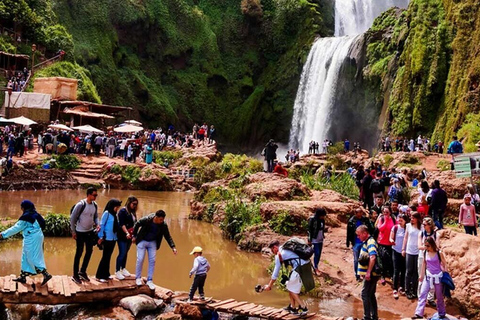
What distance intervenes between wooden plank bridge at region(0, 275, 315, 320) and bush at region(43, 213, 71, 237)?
21.9ft

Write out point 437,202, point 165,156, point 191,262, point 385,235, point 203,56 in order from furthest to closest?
point 203,56 < point 165,156 < point 191,262 < point 437,202 < point 385,235

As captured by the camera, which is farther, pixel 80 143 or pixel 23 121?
pixel 80 143

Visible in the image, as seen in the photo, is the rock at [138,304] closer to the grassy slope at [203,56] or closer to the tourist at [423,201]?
the tourist at [423,201]

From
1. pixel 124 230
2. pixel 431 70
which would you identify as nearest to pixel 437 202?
pixel 124 230

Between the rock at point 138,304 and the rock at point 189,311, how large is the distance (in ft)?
1.87

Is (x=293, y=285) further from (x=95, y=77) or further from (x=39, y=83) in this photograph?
(x=95, y=77)

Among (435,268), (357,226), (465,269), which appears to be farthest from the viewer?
(357,226)

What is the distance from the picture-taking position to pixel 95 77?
4566 cm

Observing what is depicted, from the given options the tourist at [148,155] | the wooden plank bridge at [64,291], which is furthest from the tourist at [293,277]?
the tourist at [148,155]

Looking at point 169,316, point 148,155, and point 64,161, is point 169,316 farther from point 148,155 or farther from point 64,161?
point 148,155

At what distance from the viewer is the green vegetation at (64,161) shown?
90.2 feet

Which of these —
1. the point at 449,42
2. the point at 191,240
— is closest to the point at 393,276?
the point at 191,240

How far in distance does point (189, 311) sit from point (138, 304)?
92 cm

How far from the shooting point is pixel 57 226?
1543 centimetres
